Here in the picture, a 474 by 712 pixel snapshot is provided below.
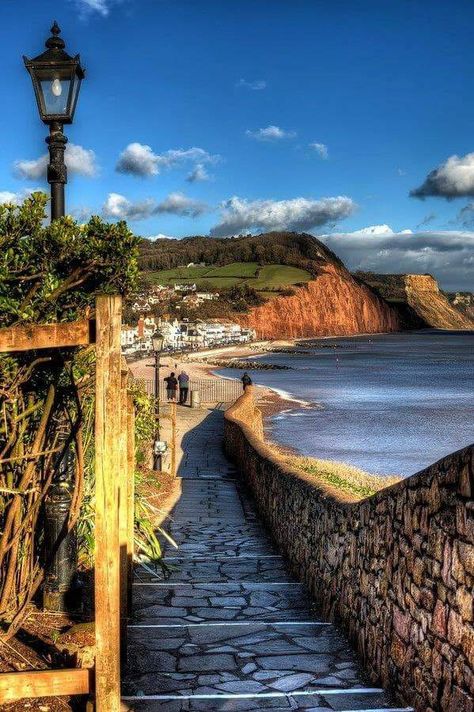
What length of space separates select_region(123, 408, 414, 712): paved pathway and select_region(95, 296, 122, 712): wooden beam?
18.8 inches

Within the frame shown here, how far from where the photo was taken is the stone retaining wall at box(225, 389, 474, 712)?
3301 millimetres

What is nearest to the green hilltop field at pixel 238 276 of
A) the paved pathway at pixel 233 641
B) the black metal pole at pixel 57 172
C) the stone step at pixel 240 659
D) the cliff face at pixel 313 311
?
the cliff face at pixel 313 311

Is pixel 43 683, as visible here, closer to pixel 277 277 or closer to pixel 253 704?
pixel 253 704

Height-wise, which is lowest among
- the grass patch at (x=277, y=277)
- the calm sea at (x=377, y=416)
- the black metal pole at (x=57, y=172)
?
the calm sea at (x=377, y=416)

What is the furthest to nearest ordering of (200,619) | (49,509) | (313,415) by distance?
(313,415), (200,619), (49,509)

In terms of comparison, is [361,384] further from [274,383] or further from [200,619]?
[200,619]

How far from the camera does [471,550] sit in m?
3.19

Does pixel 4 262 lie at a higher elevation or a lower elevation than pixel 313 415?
higher

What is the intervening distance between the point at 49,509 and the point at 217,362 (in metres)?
78.9

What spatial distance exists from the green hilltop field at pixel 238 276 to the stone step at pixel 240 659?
157 metres

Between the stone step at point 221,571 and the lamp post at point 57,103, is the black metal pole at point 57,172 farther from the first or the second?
the stone step at point 221,571

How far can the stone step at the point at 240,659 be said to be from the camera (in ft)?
14.4

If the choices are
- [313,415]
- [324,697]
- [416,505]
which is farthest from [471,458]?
[313,415]

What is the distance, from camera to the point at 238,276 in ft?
582
